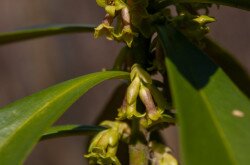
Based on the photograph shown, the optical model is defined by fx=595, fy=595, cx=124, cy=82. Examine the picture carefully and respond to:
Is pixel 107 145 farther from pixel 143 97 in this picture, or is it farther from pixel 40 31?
pixel 40 31

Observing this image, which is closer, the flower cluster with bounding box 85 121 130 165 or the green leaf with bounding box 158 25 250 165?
the green leaf with bounding box 158 25 250 165

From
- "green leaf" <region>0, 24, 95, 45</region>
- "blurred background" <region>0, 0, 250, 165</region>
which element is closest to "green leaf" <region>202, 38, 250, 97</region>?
"green leaf" <region>0, 24, 95, 45</region>

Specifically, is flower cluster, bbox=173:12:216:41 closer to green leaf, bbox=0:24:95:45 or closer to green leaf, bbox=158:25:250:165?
green leaf, bbox=158:25:250:165

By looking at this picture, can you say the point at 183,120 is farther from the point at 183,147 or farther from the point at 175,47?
the point at 175,47

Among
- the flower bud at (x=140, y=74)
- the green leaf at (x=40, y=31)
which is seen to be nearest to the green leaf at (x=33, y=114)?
the flower bud at (x=140, y=74)

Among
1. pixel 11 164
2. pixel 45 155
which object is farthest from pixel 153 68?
pixel 45 155
